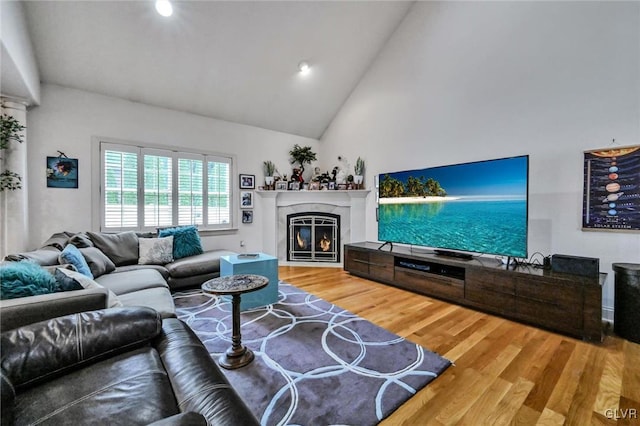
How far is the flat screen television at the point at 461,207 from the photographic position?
2.76 meters

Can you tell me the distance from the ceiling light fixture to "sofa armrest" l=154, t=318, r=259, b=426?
13.8ft

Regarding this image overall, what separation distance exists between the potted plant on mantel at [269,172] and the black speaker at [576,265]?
4.25m

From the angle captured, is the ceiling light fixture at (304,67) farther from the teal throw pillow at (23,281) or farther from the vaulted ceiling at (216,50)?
the teal throw pillow at (23,281)

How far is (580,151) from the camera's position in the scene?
8.85ft

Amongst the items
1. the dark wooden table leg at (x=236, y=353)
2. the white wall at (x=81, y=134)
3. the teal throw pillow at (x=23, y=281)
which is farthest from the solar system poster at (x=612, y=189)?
the white wall at (x=81, y=134)

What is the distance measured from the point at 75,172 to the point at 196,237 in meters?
1.73

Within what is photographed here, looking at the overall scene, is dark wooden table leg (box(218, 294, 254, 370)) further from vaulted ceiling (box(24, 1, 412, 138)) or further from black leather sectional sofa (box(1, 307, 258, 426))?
vaulted ceiling (box(24, 1, 412, 138))

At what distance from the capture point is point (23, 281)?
4.72ft

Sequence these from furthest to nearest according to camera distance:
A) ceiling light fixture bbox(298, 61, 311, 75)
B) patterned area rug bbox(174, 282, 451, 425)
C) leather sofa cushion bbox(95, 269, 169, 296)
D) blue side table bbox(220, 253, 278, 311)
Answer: ceiling light fixture bbox(298, 61, 311, 75), blue side table bbox(220, 253, 278, 311), leather sofa cushion bbox(95, 269, 169, 296), patterned area rug bbox(174, 282, 451, 425)

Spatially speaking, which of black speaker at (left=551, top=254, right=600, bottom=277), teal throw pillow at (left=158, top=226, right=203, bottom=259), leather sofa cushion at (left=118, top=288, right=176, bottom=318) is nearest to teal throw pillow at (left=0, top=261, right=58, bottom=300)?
leather sofa cushion at (left=118, top=288, right=176, bottom=318)

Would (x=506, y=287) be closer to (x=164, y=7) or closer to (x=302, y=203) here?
(x=302, y=203)

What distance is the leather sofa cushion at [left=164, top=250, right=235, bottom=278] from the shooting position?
3.36 meters

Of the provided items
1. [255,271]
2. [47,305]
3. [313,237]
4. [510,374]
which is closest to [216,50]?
[255,271]

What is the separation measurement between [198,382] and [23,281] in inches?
47.1
